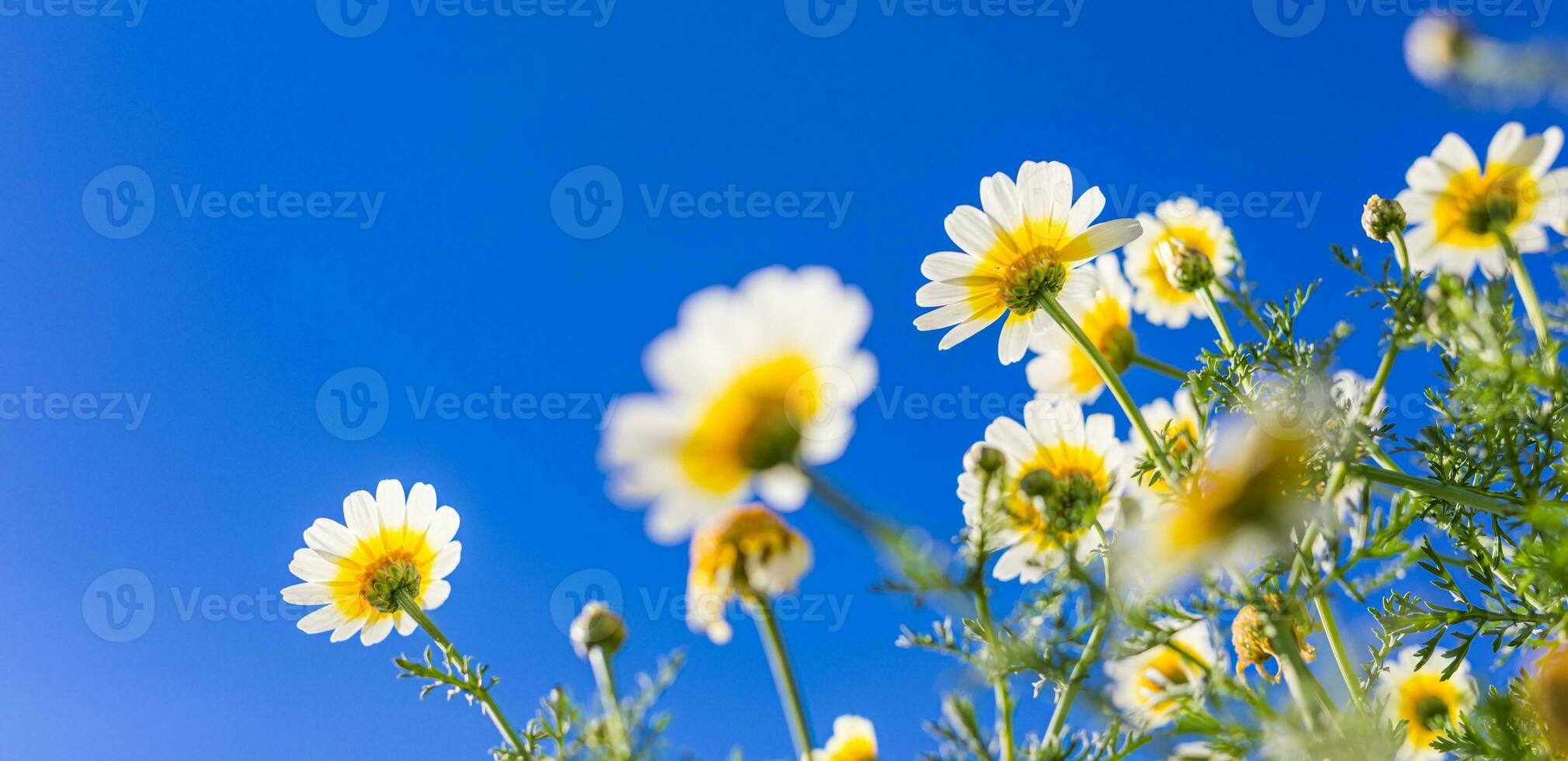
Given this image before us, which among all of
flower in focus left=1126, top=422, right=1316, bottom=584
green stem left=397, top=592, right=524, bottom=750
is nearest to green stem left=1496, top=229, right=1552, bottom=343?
flower in focus left=1126, top=422, right=1316, bottom=584

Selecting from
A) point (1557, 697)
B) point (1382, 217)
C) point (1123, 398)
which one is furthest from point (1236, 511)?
point (1382, 217)

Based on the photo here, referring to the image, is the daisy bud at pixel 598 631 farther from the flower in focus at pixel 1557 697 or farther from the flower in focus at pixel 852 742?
the flower in focus at pixel 1557 697

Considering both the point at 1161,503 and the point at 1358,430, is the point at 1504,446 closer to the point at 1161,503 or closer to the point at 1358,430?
the point at 1358,430

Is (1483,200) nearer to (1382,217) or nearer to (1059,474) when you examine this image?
(1382,217)

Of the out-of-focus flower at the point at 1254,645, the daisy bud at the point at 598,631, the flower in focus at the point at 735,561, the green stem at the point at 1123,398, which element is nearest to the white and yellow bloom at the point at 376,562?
the daisy bud at the point at 598,631

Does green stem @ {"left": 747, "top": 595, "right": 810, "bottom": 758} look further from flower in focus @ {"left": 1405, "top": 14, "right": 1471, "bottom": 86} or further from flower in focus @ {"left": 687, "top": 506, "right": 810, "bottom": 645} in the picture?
flower in focus @ {"left": 1405, "top": 14, "right": 1471, "bottom": 86}
